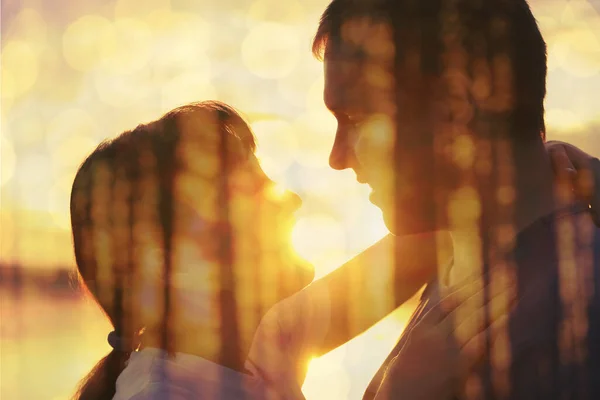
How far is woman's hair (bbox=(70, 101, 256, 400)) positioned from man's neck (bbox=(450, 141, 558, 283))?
1139 millimetres

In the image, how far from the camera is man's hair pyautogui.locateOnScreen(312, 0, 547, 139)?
2.41 meters

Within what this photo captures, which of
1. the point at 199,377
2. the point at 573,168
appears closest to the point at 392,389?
the point at 199,377

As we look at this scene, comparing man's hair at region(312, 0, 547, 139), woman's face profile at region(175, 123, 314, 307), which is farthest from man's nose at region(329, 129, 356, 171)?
woman's face profile at region(175, 123, 314, 307)

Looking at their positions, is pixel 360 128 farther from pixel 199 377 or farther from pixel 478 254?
pixel 199 377

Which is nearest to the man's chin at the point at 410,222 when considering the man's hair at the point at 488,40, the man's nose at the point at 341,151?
the man's nose at the point at 341,151

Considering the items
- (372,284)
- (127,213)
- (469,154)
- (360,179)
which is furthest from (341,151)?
(372,284)

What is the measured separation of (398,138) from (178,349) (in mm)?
1239

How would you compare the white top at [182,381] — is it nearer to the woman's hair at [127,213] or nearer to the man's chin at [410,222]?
the woman's hair at [127,213]

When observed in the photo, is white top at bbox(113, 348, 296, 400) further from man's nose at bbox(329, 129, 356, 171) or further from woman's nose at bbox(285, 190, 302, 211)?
man's nose at bbox(329, 129, 356, 171)

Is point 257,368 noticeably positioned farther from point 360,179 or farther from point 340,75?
point 340,75

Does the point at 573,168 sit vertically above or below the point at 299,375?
above

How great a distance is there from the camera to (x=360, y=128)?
2.58 meters

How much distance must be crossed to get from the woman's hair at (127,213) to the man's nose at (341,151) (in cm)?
58

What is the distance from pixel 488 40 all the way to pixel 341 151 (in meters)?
0.67
